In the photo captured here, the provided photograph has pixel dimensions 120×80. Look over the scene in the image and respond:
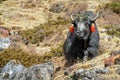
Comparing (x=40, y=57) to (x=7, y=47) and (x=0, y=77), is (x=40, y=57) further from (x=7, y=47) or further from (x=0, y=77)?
(x=0, y=77)

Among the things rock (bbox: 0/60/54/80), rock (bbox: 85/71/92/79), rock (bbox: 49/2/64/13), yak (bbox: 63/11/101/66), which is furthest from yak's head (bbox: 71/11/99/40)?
rock (bbox: 49/2/64/13)

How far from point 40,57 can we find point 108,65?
23.2 feet

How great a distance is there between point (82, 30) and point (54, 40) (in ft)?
27.3

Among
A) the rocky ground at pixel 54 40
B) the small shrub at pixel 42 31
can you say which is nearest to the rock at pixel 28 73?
the rocky ground at pixel 54 40

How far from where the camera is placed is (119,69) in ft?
47.3

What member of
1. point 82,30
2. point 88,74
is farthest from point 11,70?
point 88,74

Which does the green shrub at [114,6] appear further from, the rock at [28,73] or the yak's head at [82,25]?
the rock at [28,73]

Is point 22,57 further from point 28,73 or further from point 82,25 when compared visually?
point 28,73

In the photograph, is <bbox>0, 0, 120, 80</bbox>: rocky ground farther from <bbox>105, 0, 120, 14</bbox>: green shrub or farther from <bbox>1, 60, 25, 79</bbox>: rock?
<bbox>105, 0, 120, 14</bbox>: green shrub

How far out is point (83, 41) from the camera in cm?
1867

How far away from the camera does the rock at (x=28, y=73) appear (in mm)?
15641

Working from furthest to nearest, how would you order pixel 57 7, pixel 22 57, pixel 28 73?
1. pixel 57 7
2. pixel 22 57
3. pixel 28 73

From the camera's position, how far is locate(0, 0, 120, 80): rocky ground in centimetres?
1483

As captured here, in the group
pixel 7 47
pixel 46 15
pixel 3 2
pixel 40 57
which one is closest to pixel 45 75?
pixel 40 57
